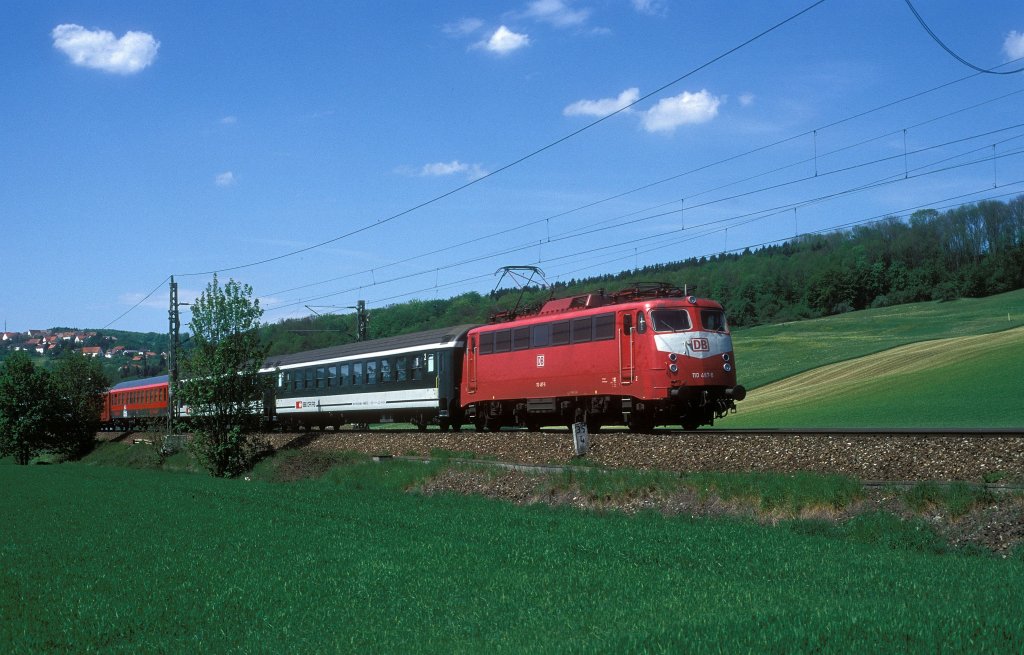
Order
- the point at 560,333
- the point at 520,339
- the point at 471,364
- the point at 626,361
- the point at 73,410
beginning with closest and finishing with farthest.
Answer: the point at 626,361
the point at 560,333
the point at 520,339
the point at 471,364
the point at 73,410

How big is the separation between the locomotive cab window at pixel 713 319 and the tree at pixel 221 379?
21.1 meters

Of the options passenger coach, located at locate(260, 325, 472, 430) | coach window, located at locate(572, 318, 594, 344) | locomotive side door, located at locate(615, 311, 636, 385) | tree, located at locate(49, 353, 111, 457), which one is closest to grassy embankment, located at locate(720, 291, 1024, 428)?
locomotive side door, located at locate(615, 311, 636, 385)

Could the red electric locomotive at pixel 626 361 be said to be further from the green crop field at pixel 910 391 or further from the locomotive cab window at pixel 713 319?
the green crop field at pixel 910 391

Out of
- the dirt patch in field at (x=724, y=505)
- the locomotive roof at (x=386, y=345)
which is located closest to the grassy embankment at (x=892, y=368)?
the locomotive roof at (x=386, y=345)

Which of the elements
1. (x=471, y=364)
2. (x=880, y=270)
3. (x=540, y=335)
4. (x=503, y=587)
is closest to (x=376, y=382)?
(x=471, y=364)

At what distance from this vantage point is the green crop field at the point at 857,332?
63906 mm

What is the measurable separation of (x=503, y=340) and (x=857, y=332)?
176 feet

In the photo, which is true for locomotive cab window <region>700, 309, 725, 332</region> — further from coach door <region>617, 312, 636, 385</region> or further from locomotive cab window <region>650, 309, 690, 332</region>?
coach door <region>617, 312, 636, 385</region>

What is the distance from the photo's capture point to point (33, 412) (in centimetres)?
6688

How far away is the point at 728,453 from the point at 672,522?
3908 mm

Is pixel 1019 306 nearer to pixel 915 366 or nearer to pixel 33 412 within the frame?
pixel 915 366

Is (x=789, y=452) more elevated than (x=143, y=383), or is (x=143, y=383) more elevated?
(x=143, y=383)

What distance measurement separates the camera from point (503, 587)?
1162 centimetres

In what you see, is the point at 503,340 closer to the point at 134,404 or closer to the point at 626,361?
the point at 626,361
